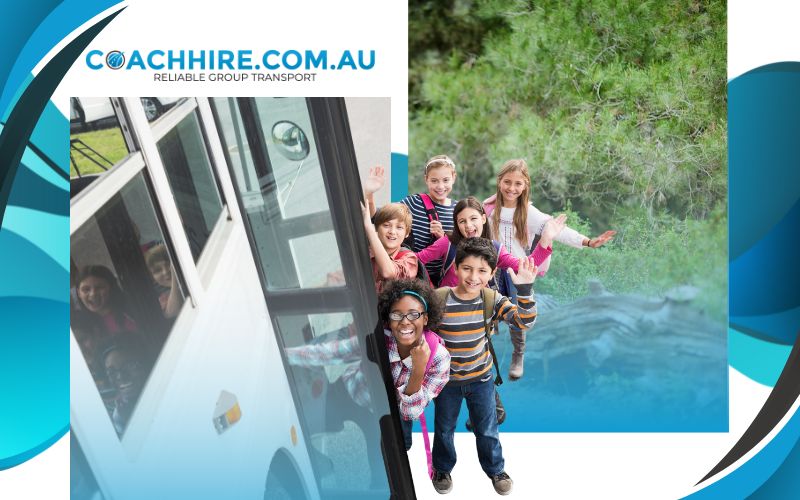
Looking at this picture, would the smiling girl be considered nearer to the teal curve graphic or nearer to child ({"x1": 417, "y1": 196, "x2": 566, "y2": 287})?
child ({"x1": 417, "y1": 196, "x2": 566, "y2": 287})

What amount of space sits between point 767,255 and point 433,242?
1550mm

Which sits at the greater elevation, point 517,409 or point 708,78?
point 708,78

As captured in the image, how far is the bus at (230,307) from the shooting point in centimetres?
420

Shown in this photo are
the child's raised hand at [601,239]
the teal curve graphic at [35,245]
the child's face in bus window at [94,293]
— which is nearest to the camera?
the child's face in bus window at [94,293]

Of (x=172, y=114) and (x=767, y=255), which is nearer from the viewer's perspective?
(x=172, y=114)

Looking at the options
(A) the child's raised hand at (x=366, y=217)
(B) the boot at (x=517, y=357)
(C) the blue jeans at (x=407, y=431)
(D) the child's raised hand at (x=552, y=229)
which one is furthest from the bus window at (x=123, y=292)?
(D) the child's raised hand at (x=552, y=229)

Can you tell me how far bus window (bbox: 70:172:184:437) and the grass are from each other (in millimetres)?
132

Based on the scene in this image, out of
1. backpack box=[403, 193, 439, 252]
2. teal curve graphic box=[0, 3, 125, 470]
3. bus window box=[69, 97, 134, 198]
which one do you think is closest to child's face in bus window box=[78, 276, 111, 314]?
teal curve graphic box=[0, 3, 125, 470]

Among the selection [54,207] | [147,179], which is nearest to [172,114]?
[147,179]

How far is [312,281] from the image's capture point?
14.2ft

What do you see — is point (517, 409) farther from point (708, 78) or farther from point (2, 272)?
point (2, 272)

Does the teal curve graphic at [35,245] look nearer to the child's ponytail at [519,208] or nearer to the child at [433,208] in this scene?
the child at [433,208]

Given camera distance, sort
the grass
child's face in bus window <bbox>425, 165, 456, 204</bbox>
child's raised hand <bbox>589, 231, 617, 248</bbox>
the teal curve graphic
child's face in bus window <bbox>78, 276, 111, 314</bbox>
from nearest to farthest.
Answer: the grass, child's face in bus window <bbox>78, 276, 111, 314</bbox>, the teal curve graphic, child's face in bus window <bbox>425, 165, 456, 204</bbox>, child's raised hand <bbox>589, 231, 617, 248</bbox>

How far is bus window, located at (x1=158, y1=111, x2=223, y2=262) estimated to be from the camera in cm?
423
